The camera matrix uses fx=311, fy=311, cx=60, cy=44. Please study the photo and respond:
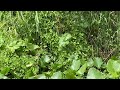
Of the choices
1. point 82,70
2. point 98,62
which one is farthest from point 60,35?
point 82,70

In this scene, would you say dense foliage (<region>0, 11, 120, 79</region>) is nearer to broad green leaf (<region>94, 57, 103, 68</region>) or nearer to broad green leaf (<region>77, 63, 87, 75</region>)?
broad green leaf (<region>94, 57, 103, 68</region>)

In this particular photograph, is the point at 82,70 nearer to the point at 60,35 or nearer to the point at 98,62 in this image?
the point at 98,62

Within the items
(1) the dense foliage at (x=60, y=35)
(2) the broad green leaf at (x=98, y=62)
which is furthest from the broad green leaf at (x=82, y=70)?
(1) the dense foliage at (x=60, y=35)

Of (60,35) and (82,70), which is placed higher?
(60,35)

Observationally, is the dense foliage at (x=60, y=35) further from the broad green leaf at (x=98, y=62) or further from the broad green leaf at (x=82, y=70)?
the broad green leaf at (x=82, y=70)

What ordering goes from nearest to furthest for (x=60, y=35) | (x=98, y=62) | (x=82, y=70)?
1. (x=82, y=70)
2. (x=98, y=62)
3. (x=60, y=35)

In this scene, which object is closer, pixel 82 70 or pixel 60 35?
pixel 82 70

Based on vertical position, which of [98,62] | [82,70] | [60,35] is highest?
[60,35]

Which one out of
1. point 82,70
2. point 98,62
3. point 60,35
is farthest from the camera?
point 60,35
